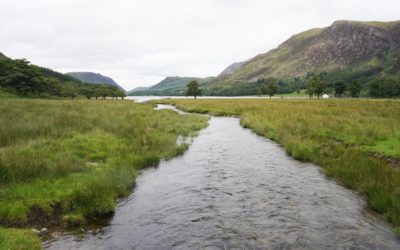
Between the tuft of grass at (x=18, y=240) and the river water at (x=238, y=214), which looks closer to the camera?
the tuft of grass at (x=18, y=240)

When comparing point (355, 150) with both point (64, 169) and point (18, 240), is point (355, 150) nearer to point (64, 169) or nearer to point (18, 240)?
point (64, 169)

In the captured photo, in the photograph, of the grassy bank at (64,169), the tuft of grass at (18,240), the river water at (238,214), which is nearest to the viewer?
the tuft of grass at (18,240)

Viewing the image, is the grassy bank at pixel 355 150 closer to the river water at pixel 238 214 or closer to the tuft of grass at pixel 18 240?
the river water at pixel 238 214

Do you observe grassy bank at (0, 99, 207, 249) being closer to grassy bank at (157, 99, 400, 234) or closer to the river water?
the river water

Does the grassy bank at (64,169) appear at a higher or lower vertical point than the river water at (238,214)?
higher

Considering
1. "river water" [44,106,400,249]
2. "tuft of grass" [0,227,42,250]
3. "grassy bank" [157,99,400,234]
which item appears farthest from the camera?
"grassy bank" [157,99,400,234]

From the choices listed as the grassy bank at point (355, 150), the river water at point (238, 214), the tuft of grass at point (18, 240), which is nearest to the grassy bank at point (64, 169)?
the tuft of grass at point (18, 240)

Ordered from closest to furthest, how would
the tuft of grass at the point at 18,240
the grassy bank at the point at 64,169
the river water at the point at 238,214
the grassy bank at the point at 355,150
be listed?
the tuft of grass at the point at 18,240
the river water at the point at 238,214
the grassy bank at the point at 64,169
the grassy bank at the point at 355,150

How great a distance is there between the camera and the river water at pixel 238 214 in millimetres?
8562

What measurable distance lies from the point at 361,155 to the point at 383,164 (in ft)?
7.52

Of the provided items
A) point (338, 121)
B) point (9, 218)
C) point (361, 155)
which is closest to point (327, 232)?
point (361, 155)

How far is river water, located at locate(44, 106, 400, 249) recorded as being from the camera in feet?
28.1

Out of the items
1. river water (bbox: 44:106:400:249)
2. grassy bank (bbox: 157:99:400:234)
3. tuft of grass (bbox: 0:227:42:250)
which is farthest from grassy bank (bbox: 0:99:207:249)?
grassy bank (bbox: 157:99:400:234)

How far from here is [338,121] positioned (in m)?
27.2
